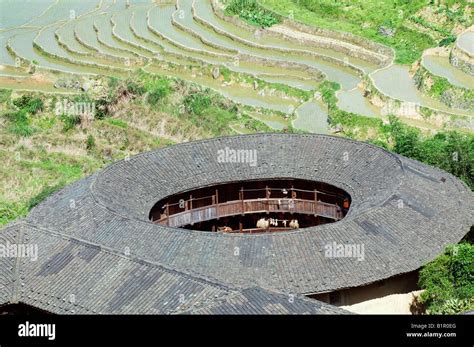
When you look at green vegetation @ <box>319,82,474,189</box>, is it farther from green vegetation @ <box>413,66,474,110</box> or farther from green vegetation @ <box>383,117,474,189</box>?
green vegetation @ <box>413,66,474,110</box>

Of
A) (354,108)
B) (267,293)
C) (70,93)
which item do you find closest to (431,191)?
(267,293)

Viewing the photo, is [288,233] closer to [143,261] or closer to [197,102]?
[143,261]

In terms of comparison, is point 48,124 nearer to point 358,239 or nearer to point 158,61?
point 158,61

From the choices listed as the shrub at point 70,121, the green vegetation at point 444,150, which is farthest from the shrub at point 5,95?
the green vegetation at point 444,150

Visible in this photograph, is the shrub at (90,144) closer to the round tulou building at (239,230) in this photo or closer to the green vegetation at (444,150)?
the round tulou building at (239,230)
